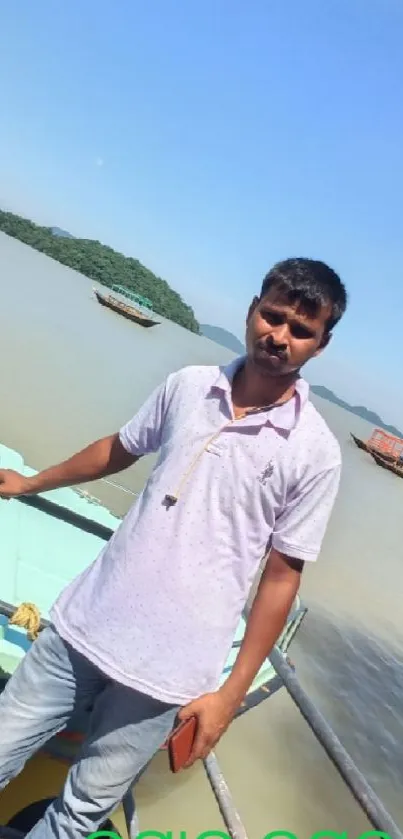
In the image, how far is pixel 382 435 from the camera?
42781mm

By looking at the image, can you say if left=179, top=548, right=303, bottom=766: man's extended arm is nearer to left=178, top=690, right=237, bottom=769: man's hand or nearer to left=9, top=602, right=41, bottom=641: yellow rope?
left=178, top=690, right=237, bottom=769: man's hand

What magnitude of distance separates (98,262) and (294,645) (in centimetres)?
9613

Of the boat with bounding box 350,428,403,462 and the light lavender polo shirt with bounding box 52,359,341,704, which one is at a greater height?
the light lavender polo shirt with bounding box 52,359,341,704

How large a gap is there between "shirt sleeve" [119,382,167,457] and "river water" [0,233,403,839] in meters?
3.29

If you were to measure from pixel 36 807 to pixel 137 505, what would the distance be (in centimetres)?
169

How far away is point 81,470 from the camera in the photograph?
203 cm

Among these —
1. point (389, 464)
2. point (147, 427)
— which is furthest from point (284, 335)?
point (389, 464)

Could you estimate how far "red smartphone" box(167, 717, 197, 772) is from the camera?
1437 mm

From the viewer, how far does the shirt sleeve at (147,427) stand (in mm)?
1823

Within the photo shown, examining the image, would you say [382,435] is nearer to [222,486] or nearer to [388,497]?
[388,497]

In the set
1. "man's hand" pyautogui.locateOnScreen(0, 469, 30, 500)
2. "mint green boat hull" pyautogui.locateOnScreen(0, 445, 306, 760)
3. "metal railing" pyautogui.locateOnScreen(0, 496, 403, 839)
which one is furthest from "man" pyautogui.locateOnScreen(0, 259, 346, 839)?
"mint green boat hull" pyautogui.locateOnScreen(0, 445, 306, 760)

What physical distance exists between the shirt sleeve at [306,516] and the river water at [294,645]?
349 centimetres

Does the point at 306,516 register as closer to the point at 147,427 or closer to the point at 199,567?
the point at 199,567

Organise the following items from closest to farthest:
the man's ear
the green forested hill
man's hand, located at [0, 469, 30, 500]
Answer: the man's ear, man's hand, located at [0, 469, 30, 500], the green forested hill
